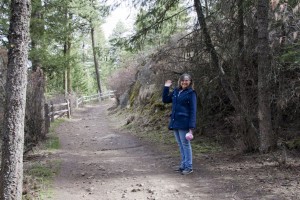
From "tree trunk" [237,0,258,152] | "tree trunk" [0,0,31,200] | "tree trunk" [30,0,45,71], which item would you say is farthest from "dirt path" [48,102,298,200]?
"tree trunk" [30,0,45,71]

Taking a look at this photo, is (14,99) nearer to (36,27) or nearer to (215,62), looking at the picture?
(215,62)

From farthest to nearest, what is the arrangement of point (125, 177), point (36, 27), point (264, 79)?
point (36, 27) → point (264, 79) → point (125, 177)

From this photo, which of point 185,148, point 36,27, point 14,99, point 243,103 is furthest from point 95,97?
point 14,99

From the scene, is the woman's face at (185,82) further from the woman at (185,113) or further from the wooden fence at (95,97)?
the wooden fence at (95,97)

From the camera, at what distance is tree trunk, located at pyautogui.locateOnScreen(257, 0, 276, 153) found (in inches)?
279

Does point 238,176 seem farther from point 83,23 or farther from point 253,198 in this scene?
point 83,23

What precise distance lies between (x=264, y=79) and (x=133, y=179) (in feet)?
10.9

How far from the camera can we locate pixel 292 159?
7000 mm

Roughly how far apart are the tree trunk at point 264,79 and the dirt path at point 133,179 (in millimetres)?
1429

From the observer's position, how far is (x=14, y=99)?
189 inches

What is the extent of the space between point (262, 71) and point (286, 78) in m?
0.57

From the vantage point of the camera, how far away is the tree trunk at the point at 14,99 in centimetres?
476

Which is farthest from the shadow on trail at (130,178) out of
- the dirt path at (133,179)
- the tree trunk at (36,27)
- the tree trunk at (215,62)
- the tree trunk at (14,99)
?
the tree trunk at (36,27)

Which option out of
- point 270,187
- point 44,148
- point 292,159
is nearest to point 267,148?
point 292,159
